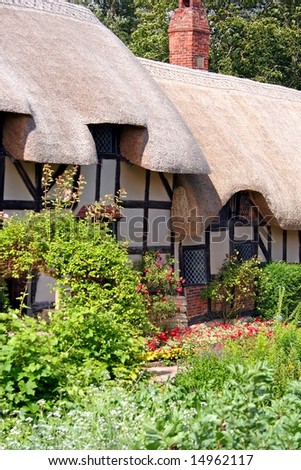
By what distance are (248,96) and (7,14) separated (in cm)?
632

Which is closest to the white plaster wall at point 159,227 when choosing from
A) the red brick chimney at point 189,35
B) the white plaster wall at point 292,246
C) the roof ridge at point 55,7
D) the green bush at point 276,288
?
the green bush at point 276,288

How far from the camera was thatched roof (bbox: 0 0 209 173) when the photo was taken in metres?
12.6

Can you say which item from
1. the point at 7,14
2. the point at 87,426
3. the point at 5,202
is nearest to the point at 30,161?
the point at 5,202

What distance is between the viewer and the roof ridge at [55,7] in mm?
15031

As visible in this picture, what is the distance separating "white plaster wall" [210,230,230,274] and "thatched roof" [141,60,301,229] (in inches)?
35.5

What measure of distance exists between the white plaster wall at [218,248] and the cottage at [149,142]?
0.02 metres

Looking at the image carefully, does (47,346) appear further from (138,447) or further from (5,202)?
(5,202)

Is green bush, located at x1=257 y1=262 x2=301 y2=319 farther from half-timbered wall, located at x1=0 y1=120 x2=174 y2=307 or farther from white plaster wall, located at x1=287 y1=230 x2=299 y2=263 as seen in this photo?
half-timbered wall, located at x1=0 y1=120 x2=174 y2=307

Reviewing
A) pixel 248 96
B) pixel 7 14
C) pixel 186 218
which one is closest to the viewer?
pixel 7 14

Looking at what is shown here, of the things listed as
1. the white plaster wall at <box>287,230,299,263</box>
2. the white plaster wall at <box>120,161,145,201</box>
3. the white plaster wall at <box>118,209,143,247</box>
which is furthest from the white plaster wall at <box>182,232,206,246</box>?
the white plaster wall at <box>287,230,299,263</box>

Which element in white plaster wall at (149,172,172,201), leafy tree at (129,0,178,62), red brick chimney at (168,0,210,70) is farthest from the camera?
leafy tree at (129,0,178,62)

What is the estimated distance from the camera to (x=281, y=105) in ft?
65.9

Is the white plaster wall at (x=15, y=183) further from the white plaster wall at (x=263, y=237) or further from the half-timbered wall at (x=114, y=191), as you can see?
the white plaster wall at (x=263, y=237)

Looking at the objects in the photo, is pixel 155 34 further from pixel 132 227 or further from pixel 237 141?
pixel 132 227
